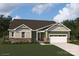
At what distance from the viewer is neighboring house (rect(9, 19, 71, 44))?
34.2m

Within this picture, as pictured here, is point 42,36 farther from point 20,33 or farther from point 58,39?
point 20,33

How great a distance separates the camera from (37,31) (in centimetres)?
3600

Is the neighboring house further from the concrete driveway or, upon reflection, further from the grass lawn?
the grass lawn

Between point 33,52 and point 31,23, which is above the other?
point 31,23

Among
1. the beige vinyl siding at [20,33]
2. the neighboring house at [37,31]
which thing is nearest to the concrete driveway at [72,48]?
the neighboring house at [37,31]

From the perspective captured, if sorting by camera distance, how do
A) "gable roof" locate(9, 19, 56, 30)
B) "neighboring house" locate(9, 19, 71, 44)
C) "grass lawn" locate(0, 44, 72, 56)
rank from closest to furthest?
1. "grass lawn" locate(0, 44, 72, 56)
2. "neighboring house" locate(9, 19, 71, 44)
3. "gable roof" locate(9, 19, 56, 30)

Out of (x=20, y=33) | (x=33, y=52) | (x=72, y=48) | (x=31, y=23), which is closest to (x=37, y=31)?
(x=31, y=23)

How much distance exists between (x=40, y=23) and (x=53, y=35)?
104 inches

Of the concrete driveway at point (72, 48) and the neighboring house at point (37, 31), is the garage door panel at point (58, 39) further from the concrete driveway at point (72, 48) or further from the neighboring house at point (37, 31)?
the concrete driveway at point (72, 48)

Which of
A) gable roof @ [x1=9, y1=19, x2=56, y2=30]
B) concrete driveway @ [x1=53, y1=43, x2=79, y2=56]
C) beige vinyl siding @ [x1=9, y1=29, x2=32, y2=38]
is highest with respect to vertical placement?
gable roof @ [x1=9, y1=19, x2=56, y2=30]

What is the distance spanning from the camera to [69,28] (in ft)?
108

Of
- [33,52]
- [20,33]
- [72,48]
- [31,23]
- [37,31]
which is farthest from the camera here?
[31,23]

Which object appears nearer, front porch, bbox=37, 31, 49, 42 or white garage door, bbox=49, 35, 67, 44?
white garage door, bbox=49, 35, 67, 44

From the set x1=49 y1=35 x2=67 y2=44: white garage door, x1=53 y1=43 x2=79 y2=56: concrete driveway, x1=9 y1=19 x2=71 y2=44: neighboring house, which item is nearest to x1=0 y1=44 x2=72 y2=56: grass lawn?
x1=53 y1=43 x2=79 y2=56: concrete driveway
